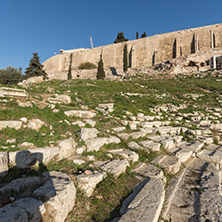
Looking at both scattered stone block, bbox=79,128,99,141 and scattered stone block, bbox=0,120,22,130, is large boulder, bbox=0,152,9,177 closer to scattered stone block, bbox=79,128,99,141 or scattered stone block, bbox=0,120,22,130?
scattered stone block, bbox=0,120,22,130

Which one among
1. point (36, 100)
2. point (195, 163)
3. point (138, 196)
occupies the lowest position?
point (195, 163)

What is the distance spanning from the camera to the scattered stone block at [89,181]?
253cm

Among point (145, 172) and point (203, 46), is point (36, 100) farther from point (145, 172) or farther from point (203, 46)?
point (203, 46)

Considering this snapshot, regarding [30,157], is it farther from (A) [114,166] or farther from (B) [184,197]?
(B) [184,197]

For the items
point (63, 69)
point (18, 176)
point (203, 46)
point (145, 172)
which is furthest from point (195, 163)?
point (63, 69)

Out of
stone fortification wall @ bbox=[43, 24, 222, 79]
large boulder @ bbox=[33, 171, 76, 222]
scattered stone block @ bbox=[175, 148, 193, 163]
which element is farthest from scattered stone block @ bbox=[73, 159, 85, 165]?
stone fortification wall @ bbox=[43, 24, 222, 79]

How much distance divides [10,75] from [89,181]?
3525cm

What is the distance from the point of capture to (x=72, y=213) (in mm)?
2104

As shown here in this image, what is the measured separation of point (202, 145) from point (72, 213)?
19.0ft

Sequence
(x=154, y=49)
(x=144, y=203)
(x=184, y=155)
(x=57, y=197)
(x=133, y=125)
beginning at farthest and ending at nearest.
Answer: (x=154, y=49), (x=133, y=125), (x=184, y=155), (x=144, y=203), (x=57, y=197)

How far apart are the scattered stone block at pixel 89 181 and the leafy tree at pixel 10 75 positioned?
113ft

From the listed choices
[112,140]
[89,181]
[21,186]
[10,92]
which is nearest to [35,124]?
[21,186]

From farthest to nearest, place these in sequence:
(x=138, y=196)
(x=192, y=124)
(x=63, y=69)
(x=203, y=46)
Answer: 1. (x=63, y=69)
2. (x=203, y=46)
3. (x=192, y=124)
4. (x=138, y=196)

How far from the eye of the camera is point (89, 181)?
8.59 feet
